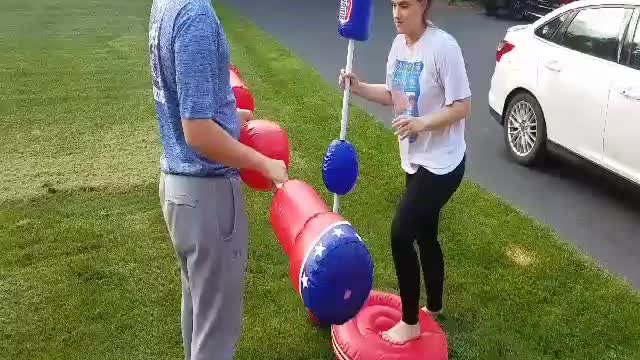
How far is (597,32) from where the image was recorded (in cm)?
563

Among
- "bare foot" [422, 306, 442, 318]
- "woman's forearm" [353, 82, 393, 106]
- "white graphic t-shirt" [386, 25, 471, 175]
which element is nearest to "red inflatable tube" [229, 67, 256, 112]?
"woman's forearm" [353, 82, 393, 106]

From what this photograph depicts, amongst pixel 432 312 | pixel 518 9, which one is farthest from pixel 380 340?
pixel 518 9

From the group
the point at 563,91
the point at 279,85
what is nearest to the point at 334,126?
the point at 279,85

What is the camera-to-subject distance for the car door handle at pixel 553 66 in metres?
5.83

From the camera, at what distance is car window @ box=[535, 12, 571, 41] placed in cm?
607

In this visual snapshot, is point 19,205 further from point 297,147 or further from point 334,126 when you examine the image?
point 334,126

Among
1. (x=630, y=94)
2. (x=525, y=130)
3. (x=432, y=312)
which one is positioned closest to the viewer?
(x=432, y=312)

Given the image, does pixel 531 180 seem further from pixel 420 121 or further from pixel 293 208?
pixel 293 208

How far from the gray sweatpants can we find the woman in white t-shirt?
0.91 m

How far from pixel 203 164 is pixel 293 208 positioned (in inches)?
13.6

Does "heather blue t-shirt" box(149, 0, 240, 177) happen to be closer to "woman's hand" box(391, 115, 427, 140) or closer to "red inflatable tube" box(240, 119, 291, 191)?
"red inflatable tube" box(240, 119, 291, 191)

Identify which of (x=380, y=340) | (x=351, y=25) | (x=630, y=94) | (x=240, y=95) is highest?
(x=351, y=25)

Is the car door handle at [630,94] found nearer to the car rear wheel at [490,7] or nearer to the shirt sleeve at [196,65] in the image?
the shirt sleeve at [196,65]

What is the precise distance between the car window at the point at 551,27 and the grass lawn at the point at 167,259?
1.64 meters
